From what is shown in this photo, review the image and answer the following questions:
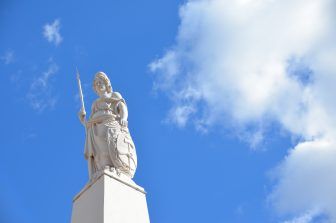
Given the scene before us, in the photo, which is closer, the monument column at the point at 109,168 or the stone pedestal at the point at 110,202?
the stone pedestal at the point at 110,202

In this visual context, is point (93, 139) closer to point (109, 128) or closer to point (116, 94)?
point (109, 128)

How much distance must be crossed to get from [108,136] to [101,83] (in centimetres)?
200

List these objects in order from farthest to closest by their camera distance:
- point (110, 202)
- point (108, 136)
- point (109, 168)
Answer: point (108, 136), point (109, 168), point (110, 202)

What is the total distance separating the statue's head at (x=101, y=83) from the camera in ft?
49.2

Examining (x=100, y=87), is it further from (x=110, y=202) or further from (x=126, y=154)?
(x=110, y=202)

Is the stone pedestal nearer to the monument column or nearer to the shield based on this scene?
the monument column

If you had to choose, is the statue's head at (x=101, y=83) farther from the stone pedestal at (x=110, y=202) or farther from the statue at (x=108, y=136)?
the stone pedestal at (x=110, y=202)

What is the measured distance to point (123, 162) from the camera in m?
13.3

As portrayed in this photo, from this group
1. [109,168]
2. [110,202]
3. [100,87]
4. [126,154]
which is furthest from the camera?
[100,87]

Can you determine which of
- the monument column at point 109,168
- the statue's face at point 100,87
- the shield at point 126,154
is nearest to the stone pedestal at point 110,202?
the monument column at point 109,168

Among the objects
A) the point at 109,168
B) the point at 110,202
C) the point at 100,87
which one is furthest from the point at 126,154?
the point at 100,87

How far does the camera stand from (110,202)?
39.9ft

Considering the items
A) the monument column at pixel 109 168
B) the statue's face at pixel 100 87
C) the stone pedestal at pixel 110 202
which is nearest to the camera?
the stone pedestal at pixel 110 202

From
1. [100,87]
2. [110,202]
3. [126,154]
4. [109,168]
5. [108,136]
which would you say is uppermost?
[100,87]
